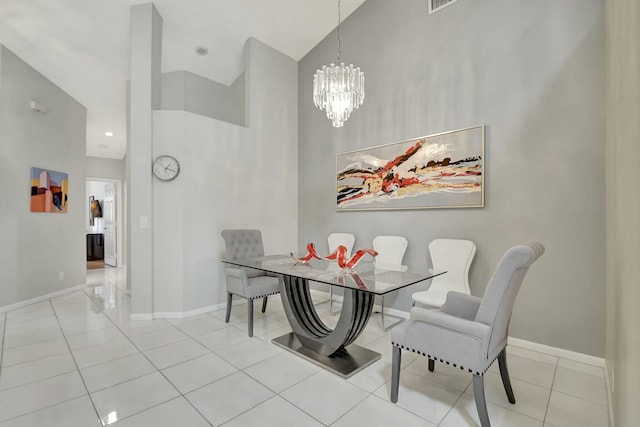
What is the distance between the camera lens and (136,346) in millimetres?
2783

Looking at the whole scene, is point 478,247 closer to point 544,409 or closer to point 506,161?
point 506,161

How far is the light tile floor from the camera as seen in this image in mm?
1786

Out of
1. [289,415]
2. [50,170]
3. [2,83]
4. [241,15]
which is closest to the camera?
[289,415]

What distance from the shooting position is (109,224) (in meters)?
7.84

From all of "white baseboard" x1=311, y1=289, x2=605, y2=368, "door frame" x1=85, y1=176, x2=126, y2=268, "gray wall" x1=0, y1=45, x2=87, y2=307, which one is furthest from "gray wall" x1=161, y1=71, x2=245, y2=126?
"white baseboard" x1=311, y1=289, x2=605, y2=368

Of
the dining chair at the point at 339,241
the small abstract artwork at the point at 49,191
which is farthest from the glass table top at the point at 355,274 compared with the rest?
the small abstract artwork at the point at 49,191

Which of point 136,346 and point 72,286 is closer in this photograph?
point 136,346

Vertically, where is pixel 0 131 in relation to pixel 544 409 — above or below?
above

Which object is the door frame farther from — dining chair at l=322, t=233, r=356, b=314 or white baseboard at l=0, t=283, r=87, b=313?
dining chair at l=322, t=233, r=356, b=314

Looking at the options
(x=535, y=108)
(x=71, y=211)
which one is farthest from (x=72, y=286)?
(x=535, y=108)

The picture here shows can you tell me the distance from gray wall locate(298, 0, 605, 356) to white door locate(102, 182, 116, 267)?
718cm

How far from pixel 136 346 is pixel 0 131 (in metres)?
3.46

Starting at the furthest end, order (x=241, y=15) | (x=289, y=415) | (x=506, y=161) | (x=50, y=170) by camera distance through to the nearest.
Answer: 1. (x=50, y=170)
2. (x=241, y=15)
3. (x=506, y=161)
4. (x=289, y=415)

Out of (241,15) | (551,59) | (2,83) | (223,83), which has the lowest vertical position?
(551,59)
